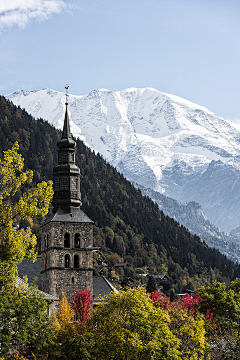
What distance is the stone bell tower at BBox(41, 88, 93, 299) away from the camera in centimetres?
7975

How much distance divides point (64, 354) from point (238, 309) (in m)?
34.5

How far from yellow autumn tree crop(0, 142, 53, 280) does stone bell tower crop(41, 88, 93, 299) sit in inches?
1784

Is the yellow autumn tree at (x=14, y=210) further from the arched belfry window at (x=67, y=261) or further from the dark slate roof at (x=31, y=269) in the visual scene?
the dark slate roof at (x=31, y=269)

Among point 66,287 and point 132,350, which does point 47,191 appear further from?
point 66,287

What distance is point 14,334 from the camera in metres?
40.9

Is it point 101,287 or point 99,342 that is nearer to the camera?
point 99,342

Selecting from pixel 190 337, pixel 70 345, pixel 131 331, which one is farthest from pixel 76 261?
pixel 70 345

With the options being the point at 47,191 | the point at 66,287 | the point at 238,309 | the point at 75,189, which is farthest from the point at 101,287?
the point at 47,191

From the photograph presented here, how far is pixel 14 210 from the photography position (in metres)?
34.4

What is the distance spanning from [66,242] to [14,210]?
1905 inches

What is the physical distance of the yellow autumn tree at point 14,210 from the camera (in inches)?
1329

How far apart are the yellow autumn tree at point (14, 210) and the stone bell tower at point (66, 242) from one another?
45315mm

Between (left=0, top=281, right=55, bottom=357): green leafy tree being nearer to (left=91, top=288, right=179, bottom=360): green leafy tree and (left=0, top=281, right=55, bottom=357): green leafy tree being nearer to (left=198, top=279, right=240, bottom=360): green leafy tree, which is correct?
(left=91, top=288, right=179, bottom=360): green leafy tree

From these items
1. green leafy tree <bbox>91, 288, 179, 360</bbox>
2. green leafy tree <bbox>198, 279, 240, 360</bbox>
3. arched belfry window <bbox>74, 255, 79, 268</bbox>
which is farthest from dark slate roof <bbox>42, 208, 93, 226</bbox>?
green leafy tree <bbox>91, 288, 179, 360</bbox>
